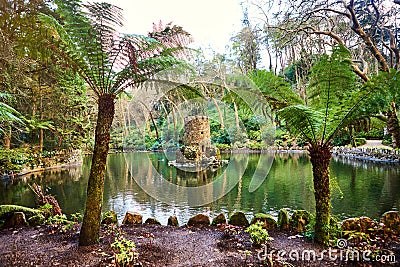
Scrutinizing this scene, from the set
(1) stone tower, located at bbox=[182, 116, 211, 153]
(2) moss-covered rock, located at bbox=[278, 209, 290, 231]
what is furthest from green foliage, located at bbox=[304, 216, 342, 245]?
(1) stone tower, located at bbox=[182, 116, 211, 153]

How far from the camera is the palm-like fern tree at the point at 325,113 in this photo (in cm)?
257

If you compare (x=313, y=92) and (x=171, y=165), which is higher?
(x=313, y=92)

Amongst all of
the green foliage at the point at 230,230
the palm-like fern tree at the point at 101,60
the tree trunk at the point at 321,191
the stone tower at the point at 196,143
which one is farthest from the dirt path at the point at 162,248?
the stone tower at the point at 196,143

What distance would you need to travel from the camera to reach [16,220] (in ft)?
11.0

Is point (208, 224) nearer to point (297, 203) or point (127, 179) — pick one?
point (297, 203)

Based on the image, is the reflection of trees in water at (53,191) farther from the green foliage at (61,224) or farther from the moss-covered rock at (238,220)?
the moss-covered rock at (238,220)

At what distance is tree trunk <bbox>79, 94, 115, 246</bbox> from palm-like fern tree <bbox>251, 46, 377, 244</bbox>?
1.49 metres

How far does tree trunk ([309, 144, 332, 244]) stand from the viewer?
262cm

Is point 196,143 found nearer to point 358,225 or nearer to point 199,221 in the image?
point 199,221

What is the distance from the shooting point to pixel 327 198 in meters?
2.67

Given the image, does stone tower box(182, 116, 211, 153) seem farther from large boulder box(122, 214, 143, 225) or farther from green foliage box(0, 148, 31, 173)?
large boulder box(122, 214, 143, 225)

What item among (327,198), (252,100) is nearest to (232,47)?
(252,100)

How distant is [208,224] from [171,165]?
7244mm

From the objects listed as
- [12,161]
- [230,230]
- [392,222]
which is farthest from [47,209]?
[12,161]
